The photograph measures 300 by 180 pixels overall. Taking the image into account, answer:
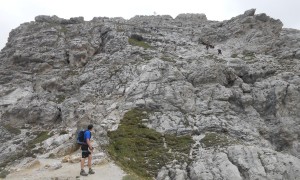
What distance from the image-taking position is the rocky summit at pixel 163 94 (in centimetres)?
3098

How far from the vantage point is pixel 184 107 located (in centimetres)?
3941

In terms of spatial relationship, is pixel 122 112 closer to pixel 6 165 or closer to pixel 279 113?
pixel 6 165

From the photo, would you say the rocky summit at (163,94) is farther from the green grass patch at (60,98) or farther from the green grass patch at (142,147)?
the green grass patch at (60,98)

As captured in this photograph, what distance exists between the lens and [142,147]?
32812 mm

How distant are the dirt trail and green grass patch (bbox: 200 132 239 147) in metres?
10.3

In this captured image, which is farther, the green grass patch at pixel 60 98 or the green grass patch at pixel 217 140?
the green grass patch at pixel 60 98

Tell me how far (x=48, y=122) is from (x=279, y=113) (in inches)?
954

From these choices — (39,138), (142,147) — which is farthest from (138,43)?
(142,147)

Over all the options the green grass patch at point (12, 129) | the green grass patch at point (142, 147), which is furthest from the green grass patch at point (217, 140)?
the green grass patch at point (12, 129)

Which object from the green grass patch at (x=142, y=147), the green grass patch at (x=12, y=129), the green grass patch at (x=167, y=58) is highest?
Result: the green grass patch at (x=167, y=58)

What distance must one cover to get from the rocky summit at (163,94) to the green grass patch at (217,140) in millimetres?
100

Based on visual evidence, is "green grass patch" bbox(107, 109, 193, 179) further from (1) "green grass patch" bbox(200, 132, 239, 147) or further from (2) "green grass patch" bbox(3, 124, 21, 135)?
(2) "green grass patch" bbox(3, 124, 21, 135)

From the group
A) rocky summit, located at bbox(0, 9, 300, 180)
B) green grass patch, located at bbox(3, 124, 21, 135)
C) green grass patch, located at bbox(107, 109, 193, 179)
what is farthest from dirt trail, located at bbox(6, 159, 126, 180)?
green grass patch, located at bbox(3, 124, 21, 135)

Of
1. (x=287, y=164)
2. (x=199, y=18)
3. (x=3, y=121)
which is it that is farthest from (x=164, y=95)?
(x=199, y=18)
